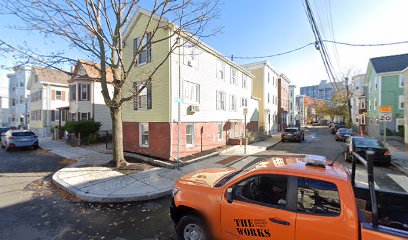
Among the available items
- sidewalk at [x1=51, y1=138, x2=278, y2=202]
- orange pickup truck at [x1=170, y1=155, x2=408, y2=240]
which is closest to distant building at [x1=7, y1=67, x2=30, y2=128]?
sidewalk at [x1=51, y1=138, x2=278, y2=202]

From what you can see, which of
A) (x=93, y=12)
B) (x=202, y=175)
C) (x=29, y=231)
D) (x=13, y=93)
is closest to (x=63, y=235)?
(x=29, y=231)

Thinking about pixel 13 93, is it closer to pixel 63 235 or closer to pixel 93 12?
pixel 93 12

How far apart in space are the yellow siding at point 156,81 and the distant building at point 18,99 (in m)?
37.7

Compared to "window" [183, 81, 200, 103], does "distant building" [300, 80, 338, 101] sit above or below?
above

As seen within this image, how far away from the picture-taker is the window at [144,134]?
12.7 m

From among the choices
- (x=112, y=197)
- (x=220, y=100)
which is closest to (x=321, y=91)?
(x=220, y=100)

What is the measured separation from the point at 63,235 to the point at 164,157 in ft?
23.4

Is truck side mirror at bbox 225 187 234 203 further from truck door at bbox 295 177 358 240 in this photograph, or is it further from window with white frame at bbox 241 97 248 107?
window with white frame at bbox 241 97 248 107

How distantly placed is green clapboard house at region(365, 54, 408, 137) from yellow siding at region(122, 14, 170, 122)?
27240 mm

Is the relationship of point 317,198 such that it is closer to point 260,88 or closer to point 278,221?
point 278,221

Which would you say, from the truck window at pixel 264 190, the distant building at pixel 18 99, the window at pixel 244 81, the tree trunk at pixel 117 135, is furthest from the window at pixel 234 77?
the distant building at pixel 18 99

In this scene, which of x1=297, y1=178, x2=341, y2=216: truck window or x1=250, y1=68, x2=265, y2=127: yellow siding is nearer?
x1=297, y1=178, x2=341, y2=216: truck window

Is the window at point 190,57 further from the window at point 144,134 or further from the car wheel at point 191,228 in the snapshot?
the car wheel at point 191,228

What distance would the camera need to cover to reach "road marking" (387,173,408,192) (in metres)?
7.74
